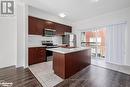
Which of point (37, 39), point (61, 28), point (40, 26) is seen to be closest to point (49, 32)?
point (40, 26)

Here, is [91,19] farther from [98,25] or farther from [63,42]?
[63,42]

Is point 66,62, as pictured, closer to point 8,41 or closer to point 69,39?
point 8,41

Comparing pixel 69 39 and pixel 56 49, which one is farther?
pixel 69 39

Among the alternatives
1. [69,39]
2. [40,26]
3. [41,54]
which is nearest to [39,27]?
[40,26]

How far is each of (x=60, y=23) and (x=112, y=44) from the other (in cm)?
359

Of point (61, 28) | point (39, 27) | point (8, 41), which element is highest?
point (61, 28)

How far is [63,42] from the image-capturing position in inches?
275

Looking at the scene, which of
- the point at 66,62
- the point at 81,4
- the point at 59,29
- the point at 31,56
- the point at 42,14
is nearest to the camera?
the point at 66,62

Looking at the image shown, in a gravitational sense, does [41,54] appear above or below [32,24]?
below

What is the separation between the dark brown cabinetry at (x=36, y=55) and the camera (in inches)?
182

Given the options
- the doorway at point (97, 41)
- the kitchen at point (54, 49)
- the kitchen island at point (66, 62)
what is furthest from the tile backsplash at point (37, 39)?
the doorway at point (97, 41)

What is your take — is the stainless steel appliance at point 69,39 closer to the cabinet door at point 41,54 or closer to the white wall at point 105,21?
the white wall at point 105,21

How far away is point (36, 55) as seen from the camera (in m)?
4.84

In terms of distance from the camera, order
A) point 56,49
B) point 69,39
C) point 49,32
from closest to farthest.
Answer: point 56,49, point 49,32, point 69,39
